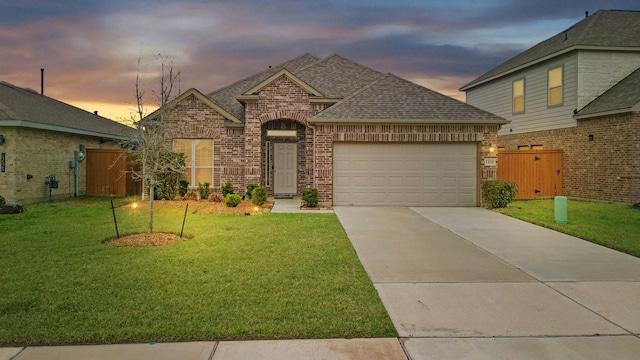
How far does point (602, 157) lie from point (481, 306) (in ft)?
48.3

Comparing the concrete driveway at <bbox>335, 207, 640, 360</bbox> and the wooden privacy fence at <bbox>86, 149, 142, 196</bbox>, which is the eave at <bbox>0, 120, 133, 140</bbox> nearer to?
the wooden privacy fence at <bbox>86, 149, 142, 196</bbox>

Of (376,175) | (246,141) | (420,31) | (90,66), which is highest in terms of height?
(420,31)

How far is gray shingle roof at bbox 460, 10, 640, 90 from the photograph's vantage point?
1709 cm

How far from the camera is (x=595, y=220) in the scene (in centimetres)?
1173


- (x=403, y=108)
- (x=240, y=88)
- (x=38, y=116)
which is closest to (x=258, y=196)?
(x=403, y=108)

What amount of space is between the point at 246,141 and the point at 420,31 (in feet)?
32.6

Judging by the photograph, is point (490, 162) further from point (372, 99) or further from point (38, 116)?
point (38, 116)

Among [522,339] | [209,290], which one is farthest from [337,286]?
[522,339]

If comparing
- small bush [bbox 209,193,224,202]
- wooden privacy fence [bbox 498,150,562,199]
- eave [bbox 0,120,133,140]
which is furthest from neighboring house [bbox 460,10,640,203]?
eave [bbox 0,120,133,140]

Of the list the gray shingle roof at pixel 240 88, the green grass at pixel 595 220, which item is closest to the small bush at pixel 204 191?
the gray shingle roof at pixel 240 88

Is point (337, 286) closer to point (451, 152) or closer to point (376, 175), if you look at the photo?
point (376, 175)

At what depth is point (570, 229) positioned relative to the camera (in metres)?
10.2

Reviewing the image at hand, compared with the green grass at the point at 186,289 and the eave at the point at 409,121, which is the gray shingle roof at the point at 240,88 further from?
the green grass at the point at 186,289

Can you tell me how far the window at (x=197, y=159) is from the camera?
57.1 ft
